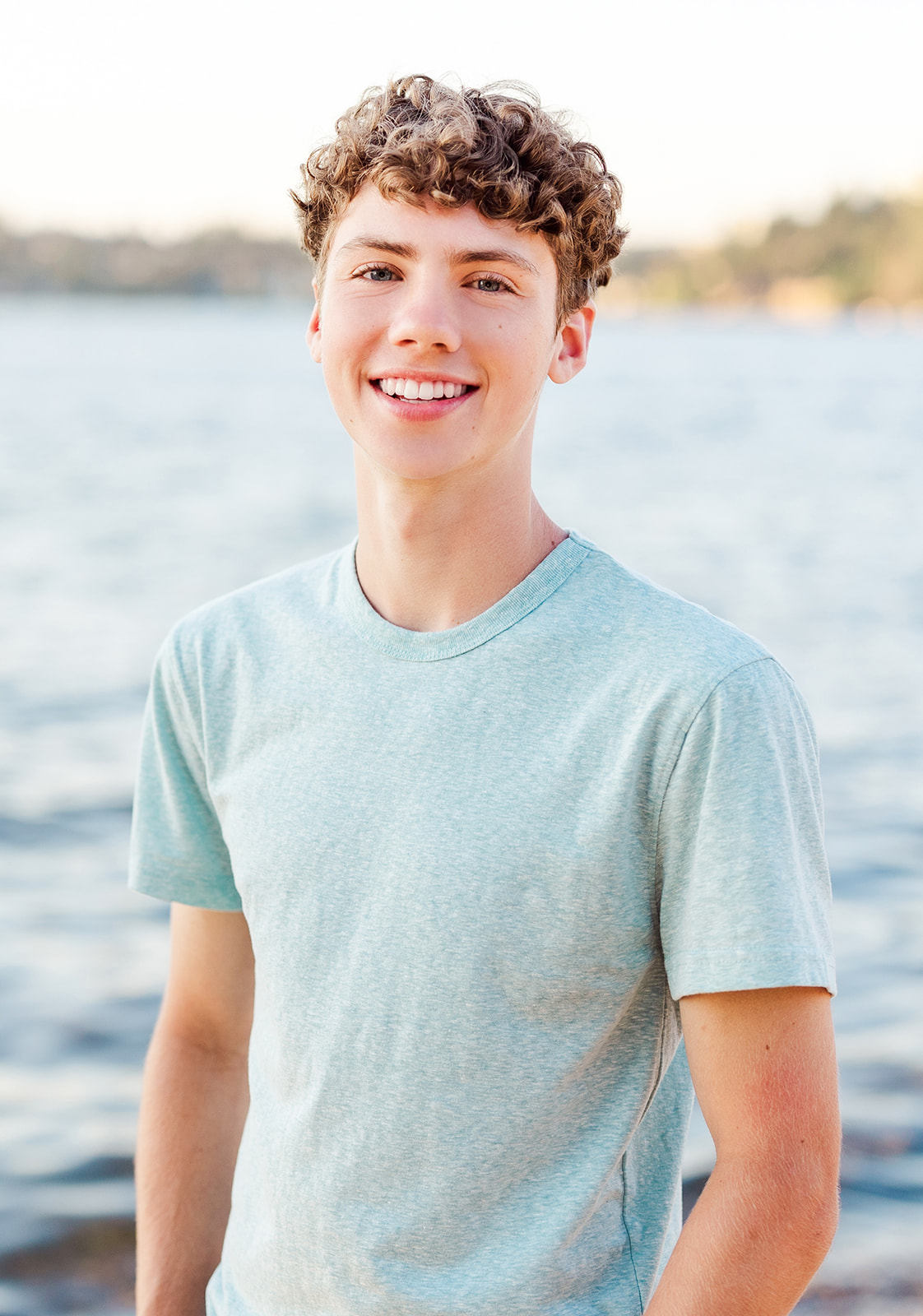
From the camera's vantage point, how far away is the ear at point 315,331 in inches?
77.0

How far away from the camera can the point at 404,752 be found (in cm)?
Answer: 169

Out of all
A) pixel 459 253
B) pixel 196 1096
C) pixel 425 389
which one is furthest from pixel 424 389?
pixel 196 1096

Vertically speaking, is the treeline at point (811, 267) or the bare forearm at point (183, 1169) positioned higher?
the treeline at point (811, 267)

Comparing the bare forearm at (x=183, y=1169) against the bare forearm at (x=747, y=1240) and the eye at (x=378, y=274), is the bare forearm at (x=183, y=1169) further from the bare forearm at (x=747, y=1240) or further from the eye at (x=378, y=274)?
the eye at (x=378, y=274)

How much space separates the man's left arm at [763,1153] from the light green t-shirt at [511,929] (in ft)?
0.20

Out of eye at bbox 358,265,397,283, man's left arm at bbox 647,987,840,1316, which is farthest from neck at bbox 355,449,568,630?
man's left arm at bbox 647,987,840,1316

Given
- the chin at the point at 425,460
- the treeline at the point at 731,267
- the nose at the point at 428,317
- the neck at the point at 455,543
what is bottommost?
the neck at the point at 455,543

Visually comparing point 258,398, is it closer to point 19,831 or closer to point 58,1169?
point 19,831

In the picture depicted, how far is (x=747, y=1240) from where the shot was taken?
1491mm

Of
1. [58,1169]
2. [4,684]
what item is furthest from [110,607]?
[58,1169]

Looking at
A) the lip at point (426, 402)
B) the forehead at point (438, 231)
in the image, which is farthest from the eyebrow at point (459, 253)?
the lip at point (426, 402)

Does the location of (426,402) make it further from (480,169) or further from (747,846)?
(747,846)

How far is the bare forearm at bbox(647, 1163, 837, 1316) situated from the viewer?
1.49 meters

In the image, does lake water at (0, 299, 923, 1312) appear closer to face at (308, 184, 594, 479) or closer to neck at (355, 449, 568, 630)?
neck at (355, 449, 568, 630)
